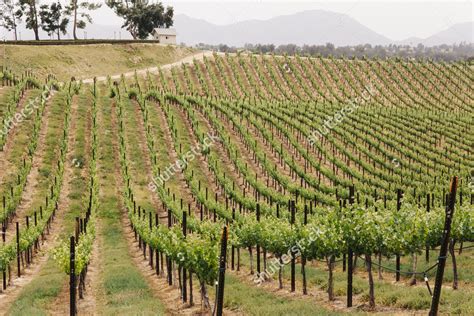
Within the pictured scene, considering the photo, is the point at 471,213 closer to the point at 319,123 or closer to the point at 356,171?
the point at 356,171

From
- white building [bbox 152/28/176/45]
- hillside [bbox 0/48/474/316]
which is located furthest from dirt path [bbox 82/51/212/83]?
white building [bbox 152/28/176/45]

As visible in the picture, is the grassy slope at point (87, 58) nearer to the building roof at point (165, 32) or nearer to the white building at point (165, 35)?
the white building at point (165, 35)

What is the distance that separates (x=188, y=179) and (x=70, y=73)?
49.5 metres

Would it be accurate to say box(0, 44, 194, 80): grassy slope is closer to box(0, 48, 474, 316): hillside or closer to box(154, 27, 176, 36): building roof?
box(0, 48, 474, 316): hillside

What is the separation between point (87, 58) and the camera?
92.8 meters

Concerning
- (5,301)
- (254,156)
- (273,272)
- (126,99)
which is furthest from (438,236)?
(126,99)

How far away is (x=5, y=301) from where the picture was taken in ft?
76.0

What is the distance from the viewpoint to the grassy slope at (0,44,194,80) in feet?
276

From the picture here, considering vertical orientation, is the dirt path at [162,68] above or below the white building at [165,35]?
below

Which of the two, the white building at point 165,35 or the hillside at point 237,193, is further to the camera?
the white building at point 165,35

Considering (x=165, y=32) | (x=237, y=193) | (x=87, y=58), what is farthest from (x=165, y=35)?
(x=237, y=193)

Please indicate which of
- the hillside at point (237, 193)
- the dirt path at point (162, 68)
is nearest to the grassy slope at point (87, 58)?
the dirt path at point (162, 68)

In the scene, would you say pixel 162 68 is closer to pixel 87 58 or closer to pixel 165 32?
pixel 87 58

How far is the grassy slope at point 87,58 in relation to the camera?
84188mm
